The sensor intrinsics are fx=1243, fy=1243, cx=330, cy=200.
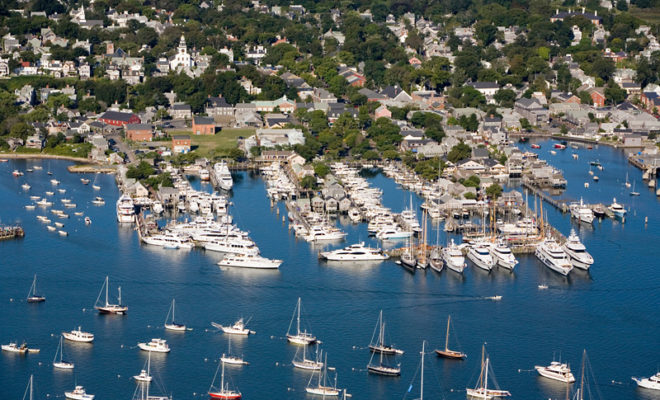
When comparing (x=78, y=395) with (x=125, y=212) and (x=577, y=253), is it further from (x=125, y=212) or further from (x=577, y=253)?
(x=577, y=253)

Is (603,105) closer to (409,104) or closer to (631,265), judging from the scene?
(409,104)

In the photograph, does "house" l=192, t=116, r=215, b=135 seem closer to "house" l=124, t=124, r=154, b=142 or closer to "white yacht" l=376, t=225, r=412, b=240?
"house" l=124, t=124, r=154, b=142

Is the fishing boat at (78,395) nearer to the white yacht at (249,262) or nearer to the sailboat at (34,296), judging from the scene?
the sailboat at (34,296)

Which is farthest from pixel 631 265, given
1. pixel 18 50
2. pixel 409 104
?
pixel 18 50

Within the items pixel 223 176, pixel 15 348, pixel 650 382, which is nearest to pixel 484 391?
pixel 650 382

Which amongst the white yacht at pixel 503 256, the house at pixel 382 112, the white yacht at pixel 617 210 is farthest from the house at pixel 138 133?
the white yacht at pixel 503 256
